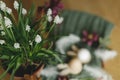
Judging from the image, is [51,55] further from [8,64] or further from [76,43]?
[76,43]

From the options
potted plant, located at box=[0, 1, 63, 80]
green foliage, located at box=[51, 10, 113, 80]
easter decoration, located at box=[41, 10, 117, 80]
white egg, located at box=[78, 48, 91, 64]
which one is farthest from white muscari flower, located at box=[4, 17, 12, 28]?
green foliage, located at box=[51, 10, 113, 80]

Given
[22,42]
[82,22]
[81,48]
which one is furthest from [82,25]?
[22,42]

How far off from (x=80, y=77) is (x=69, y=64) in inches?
3.0

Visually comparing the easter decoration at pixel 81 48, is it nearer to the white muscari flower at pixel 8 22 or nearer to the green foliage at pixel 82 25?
the green foliage at pixel 82 25

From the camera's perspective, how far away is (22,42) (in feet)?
2.27

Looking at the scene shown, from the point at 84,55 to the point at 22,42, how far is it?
1.90 feet

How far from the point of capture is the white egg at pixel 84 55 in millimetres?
1222

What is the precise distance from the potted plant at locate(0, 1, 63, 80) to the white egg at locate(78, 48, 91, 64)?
478mm

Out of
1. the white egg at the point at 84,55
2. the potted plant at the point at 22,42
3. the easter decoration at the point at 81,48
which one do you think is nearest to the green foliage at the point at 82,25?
the easter decoration at the point at 81,48

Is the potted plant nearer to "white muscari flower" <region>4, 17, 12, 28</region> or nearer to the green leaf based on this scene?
"white muscari flower" <region>4, 17, 12, 28</region>

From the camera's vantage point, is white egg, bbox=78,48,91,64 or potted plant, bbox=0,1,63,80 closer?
potted plant, bbox=0,1,63,80

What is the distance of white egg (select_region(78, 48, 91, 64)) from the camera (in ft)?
4.01

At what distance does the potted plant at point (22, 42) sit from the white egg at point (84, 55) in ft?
1.57

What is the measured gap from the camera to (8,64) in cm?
70
